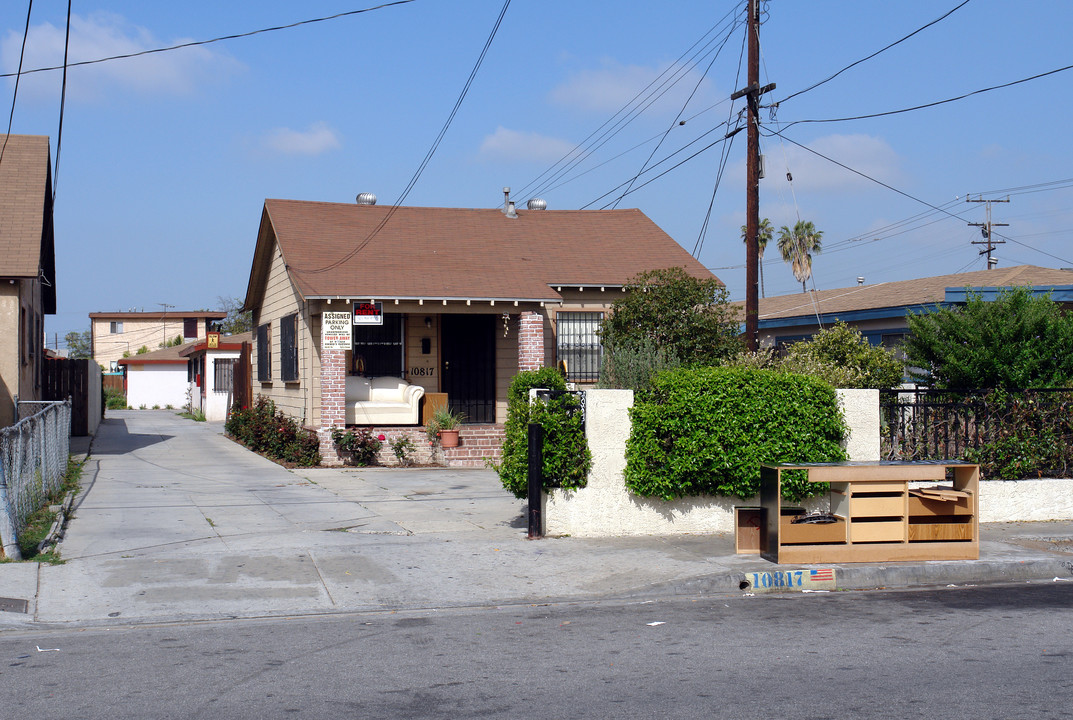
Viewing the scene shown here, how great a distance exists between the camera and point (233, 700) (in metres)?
5.58

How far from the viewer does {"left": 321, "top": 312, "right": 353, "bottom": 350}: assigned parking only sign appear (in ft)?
57.8

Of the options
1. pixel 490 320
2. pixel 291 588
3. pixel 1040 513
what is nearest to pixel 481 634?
pixel 291 588

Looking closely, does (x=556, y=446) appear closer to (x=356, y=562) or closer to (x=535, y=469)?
(x=535, y=469)

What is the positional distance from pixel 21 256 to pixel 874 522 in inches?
572

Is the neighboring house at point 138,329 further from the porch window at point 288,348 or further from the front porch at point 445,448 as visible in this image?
the front porch at point 445,448

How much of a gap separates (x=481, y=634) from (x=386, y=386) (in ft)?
40.8

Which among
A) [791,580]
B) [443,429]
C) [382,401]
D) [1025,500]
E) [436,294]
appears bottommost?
[791,580]

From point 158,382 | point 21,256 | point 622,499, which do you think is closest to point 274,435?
point 21,256

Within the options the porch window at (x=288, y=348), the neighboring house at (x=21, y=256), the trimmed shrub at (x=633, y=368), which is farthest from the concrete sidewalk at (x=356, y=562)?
the porch window at (x=288, y=348)

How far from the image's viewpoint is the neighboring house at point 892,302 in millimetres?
20688

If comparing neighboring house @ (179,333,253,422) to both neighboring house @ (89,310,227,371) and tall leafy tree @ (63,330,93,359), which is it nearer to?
neighboring house @ (89,310,227,371)

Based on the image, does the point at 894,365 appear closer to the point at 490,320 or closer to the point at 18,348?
the point at 490,320

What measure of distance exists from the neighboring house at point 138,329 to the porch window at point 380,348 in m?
46.3

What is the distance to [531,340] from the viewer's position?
63.3 feet
